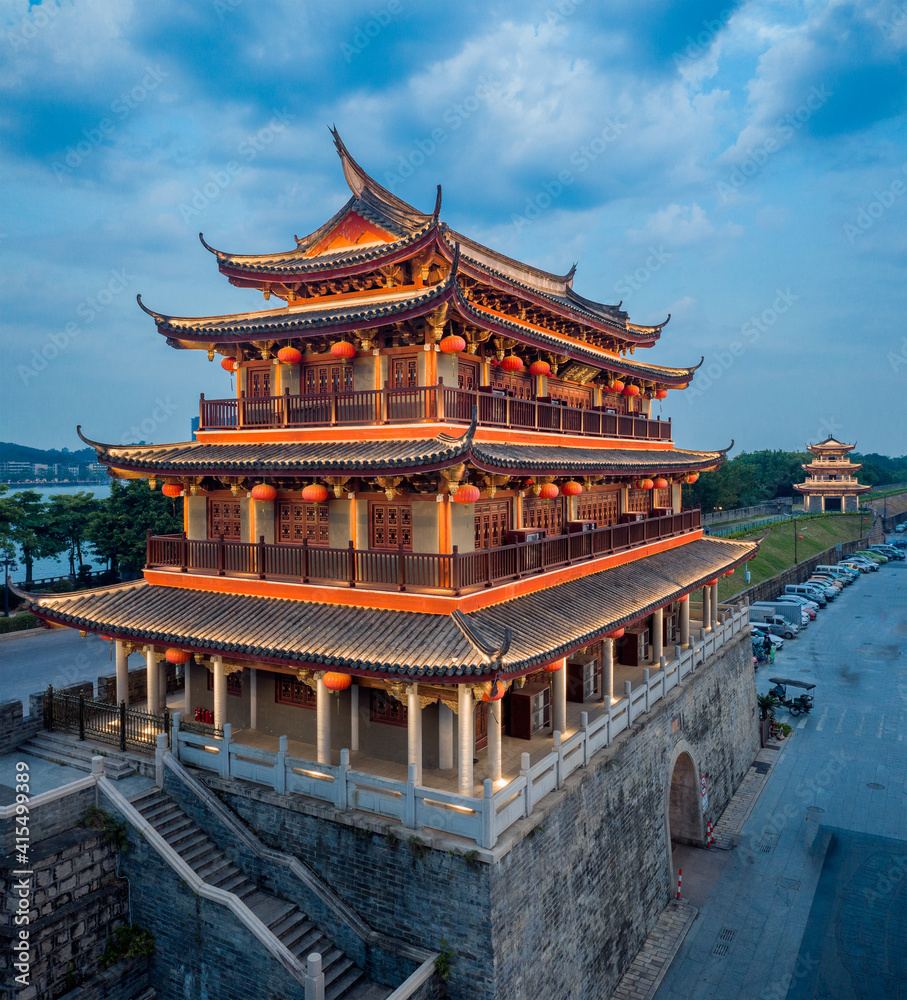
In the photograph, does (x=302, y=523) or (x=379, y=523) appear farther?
(x=302, y=523)

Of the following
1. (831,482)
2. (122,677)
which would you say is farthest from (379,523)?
(831,482)

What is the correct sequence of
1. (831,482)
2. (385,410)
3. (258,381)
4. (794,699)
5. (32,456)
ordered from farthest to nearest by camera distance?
(32,456), (831,482), (794,699), (258,381), (385,410)

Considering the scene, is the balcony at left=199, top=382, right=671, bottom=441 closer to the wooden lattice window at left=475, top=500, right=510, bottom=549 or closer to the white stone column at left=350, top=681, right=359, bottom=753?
the wooden lattice window at left=475, top=500, right=510, bottom=549

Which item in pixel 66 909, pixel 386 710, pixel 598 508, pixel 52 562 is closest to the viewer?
pixel 66 909

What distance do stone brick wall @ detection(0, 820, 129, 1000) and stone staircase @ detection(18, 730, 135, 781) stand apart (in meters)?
1.56

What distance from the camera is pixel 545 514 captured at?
1856cm

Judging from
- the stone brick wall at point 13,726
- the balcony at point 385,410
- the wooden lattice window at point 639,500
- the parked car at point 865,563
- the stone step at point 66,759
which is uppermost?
the balcony at point 385,410

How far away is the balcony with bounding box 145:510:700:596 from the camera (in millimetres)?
13438

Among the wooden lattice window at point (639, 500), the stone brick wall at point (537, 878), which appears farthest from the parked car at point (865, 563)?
the stone brick wall at point (537, 878)

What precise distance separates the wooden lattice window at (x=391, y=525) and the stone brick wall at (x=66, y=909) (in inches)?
316

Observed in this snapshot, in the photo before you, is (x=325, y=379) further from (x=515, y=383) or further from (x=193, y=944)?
(x=193, y=944)

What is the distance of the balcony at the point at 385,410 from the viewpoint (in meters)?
14.7

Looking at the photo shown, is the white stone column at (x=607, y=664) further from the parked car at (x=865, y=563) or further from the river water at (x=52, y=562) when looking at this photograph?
the parked car at (x=865, y=563)

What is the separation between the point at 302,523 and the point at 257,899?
309 inches
